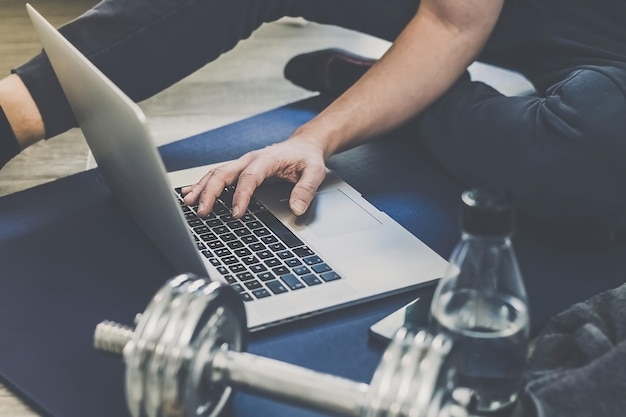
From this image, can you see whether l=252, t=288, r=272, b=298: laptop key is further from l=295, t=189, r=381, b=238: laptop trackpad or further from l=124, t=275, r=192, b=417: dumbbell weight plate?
l=124, t=275, r=192, b=417: dumbbell weight plate

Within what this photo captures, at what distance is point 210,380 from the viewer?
73 cm

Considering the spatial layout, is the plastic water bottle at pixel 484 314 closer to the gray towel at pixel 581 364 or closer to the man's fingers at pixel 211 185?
the gray towel at pixel 581 364

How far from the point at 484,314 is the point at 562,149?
15.5 inches

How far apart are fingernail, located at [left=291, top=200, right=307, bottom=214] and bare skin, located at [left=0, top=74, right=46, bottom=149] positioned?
15.8 inches

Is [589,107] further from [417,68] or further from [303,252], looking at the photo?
[303,252]

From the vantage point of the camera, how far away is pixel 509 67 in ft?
4.69

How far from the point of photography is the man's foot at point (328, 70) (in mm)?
1555

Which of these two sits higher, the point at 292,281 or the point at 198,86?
the point at 292,281

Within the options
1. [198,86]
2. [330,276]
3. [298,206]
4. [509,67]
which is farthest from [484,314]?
[198,86]

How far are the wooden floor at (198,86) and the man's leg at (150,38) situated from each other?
159mm

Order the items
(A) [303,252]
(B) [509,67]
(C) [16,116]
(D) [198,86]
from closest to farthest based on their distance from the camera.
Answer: (A) [303,252] < (C) [16,116] < (B) [509,67] < (D) [198,86]

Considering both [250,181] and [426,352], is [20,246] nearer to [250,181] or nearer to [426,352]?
[250,181]

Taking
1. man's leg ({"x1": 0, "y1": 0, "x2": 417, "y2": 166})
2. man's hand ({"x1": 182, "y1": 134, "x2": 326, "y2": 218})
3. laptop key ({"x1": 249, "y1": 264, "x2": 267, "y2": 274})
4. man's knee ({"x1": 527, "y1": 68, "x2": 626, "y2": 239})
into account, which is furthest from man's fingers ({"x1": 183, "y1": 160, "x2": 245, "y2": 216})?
man's knee ({"x1": 527, "y1": 68, "x2": 626, "y2": 239})

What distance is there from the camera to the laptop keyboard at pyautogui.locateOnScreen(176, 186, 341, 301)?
40.1 inches
